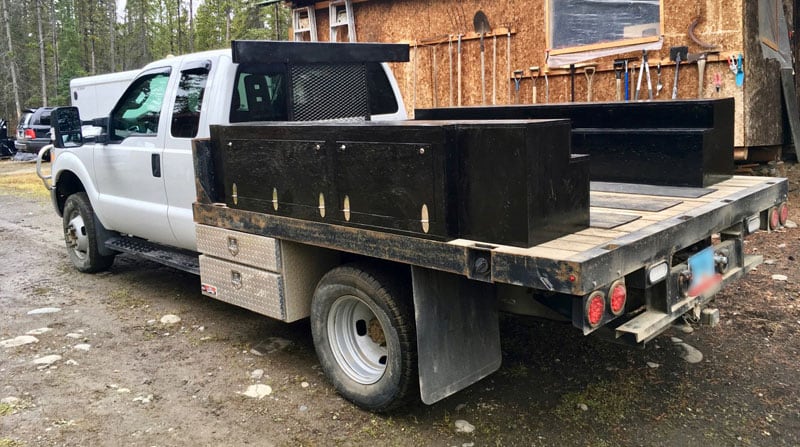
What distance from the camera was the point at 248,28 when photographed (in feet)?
115

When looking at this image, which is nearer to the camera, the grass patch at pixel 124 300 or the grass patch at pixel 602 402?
the grass patch at pixel 602 402

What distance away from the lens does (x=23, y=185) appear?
1616 cm

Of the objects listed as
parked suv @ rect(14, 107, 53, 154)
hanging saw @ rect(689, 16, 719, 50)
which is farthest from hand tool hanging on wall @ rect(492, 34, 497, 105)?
parked suv @ rect(14, 107, 53, 154)

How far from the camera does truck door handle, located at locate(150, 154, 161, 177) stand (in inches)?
220

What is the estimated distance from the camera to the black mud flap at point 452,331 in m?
3.43

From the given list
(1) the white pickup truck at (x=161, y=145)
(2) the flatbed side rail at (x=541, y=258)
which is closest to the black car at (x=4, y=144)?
(1) the white pickup truck at (x=161, y=145)

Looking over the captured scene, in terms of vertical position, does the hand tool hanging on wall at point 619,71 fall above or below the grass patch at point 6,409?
above

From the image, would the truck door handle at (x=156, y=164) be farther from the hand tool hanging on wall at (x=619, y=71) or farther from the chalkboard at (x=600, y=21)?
the chalkboard at (x=600, y=21)

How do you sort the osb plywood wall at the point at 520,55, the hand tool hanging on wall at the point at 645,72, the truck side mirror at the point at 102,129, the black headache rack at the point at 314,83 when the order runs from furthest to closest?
the hand tool hanging on wall at the point at 645,72 < the osb plywood wall at the point at 520,55 < the truck side mirror at the point at 102,129 < the black headache rack at the point at 314,83

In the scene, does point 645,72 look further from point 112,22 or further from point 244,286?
point 112,22

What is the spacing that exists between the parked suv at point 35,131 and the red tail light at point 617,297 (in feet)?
73.1

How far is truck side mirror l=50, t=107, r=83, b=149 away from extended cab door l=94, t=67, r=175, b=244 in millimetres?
219

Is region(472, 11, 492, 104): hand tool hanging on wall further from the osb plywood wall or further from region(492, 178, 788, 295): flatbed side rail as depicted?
region(492, 178, 788, 295): flatbed side rail

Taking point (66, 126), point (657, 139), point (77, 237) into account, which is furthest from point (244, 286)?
point (77, 237)
